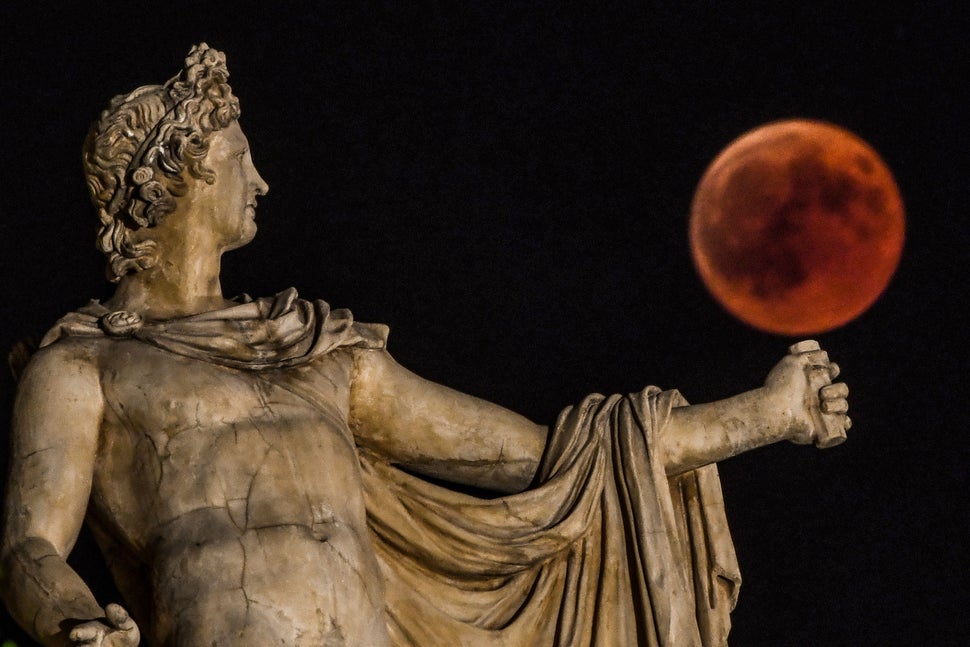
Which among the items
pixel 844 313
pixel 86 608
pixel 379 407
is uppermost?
pixel 844 313

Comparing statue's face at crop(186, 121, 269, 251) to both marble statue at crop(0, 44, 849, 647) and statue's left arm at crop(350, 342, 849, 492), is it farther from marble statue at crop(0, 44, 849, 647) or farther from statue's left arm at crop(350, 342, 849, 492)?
statue's left arm at crop(350, 342, 849, 492)

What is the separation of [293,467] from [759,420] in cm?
120

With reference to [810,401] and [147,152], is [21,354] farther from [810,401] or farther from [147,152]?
[810,401]

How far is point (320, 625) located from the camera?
249 inches

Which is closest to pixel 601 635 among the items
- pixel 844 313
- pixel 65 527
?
pixel 65 527

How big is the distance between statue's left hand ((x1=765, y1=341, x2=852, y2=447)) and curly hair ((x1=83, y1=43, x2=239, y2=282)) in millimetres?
1487

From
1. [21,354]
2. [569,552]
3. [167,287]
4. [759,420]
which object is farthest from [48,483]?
[759,420]

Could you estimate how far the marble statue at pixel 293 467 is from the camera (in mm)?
6344

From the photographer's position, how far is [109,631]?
19.5ft

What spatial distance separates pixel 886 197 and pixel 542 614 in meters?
2.61

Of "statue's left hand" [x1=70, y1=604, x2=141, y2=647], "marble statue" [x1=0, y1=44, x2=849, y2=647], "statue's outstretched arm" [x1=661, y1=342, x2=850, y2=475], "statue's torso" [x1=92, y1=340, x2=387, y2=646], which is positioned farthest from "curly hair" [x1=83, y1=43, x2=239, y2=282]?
"statue's outstretched arm" [x1=661, y1=342, x2=850, y2=475]

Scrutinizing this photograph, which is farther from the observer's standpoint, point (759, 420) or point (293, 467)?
point (759, 420)

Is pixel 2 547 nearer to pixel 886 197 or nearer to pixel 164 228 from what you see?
pixel 164 228

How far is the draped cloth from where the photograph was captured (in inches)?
267
